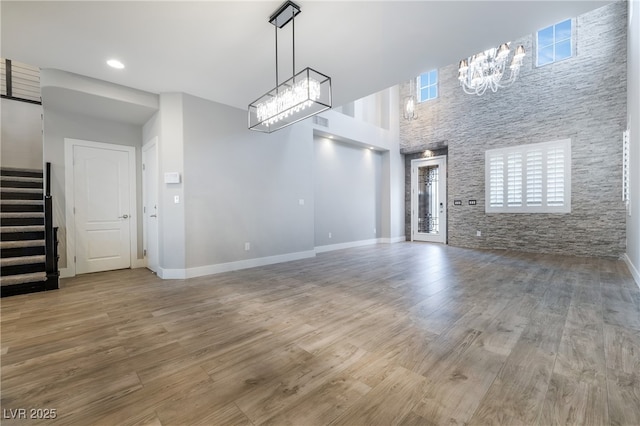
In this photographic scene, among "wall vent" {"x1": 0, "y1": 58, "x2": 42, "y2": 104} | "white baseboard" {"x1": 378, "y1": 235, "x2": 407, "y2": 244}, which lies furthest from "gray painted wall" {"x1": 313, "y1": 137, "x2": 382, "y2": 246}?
"wall vent" {"x1": 0, "y1": 58, "x2": 42, "y2": 104}

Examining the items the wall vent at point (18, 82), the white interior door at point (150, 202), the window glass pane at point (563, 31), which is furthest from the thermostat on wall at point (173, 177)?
the window glass pane at point (563, 31)

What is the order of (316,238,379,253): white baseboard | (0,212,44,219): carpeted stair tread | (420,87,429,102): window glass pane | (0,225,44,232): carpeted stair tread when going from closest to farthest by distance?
1. (0,225,44,232): carpeted stair tread
2. (0,212,44,219): carpeted stair tread
3. (316,238,379,253): white baseboard
4. (420,87,429,102): window glass pane

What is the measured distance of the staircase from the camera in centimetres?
353

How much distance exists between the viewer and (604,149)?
5.46 metres

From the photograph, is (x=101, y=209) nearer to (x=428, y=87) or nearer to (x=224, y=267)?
(x=224, y=267)

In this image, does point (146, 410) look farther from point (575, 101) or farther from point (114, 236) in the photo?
point (575, 101)

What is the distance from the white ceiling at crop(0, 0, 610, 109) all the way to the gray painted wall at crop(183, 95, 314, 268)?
0.99m

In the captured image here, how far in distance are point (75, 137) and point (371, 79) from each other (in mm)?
5066

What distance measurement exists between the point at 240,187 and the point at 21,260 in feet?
10.2

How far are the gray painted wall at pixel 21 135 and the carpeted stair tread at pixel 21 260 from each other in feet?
6.01

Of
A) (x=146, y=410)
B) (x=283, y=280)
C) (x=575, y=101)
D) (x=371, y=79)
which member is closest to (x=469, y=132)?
(x=575, y=101)

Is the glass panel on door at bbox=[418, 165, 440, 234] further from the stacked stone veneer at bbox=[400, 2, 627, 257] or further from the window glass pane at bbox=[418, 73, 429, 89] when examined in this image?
the window glass pane at bbox=[418, 73, 429, 89]

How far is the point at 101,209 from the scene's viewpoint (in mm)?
4832

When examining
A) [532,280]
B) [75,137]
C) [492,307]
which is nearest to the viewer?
[492,307]
